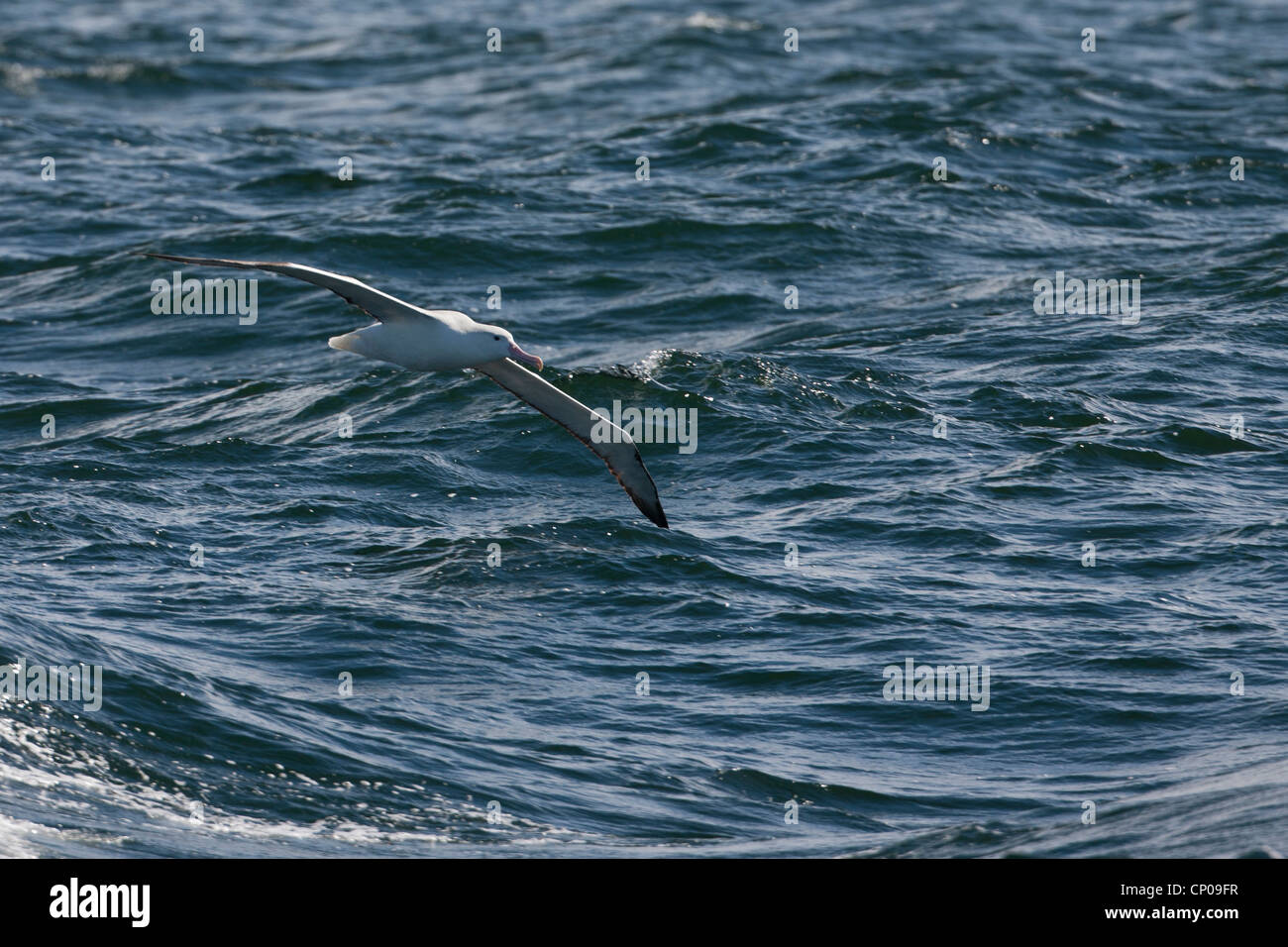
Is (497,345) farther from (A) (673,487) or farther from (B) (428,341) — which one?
(A) (673,487)

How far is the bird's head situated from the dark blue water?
99.5 inches

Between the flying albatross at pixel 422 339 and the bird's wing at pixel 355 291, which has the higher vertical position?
the bird's wing at pixel 355 291

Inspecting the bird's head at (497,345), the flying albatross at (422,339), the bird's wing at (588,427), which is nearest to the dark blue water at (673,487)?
the bird's wing at (588,427)

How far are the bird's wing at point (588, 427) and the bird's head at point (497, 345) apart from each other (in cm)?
83

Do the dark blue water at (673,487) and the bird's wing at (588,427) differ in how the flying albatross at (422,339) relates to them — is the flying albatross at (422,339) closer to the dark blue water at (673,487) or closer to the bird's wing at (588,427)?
the bird's wing at (588,427)

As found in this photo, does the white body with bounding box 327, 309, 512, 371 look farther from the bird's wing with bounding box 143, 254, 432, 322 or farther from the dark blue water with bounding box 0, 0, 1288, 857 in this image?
the dark blue water with bounding box 0, 0, 1288, 857

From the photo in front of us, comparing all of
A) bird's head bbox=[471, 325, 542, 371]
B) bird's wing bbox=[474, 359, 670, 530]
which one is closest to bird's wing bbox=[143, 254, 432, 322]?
bird's head bbox=[471, 325, 542, 371]

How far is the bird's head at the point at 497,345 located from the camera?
14.5 metres

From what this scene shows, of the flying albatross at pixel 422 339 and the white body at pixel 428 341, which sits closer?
the flying albatross at pixel 422 339

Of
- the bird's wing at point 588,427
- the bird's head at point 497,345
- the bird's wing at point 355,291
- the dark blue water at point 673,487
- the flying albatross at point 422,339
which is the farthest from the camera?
the bird's wing at point 588,427

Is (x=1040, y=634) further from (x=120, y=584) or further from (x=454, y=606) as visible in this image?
(x=120, y=584)

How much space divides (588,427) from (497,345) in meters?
1.77

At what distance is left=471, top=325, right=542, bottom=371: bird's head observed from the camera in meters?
14.5
